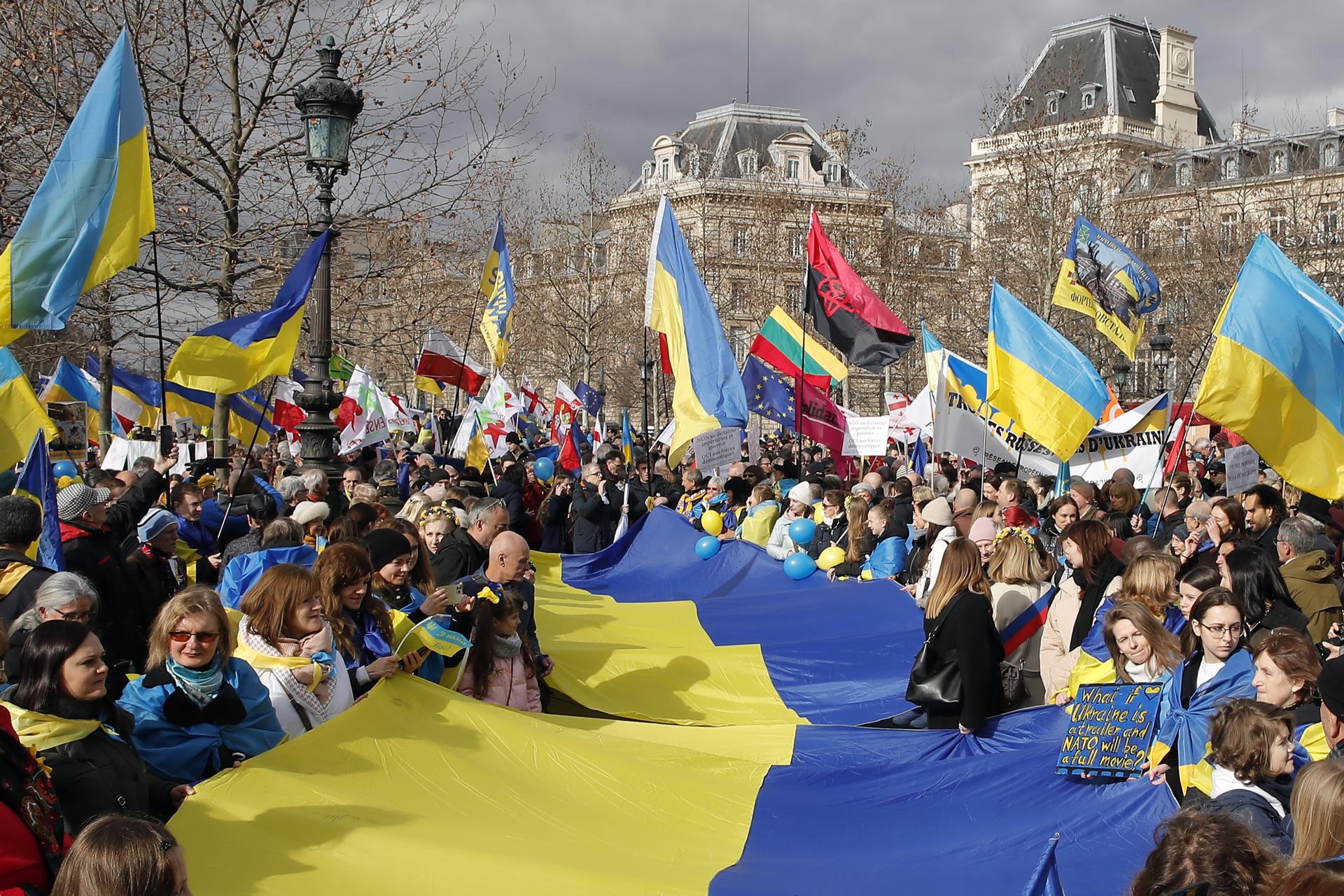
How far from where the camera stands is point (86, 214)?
26.3ft

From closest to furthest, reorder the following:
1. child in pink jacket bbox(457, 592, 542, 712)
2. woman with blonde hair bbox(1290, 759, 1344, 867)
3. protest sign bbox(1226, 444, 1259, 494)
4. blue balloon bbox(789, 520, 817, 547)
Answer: woman with blonde hair bbox(1290, 759, 1344, 867)
child in pink jacket bbox(457, 592, 542, 712)
protest sign bbox(1226, 444, 1259, 494)
blue balloon bbox(789, 520, 817, 547)

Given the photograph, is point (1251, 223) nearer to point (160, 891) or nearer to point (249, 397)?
point (249, 397)

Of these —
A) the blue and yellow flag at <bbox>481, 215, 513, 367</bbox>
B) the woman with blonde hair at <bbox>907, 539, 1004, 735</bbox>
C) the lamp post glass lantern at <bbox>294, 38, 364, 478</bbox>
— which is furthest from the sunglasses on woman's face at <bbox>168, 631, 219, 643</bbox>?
the blue and yellow flag at <bbox>481, 215, 513, 367</bbox>

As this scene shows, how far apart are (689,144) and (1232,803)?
6412 cm

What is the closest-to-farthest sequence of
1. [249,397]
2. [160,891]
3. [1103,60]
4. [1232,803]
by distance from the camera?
1. [160,891]
2. [1232,803]
3. [249,397]
4. [1103,60]

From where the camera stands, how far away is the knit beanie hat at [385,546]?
21.7ft

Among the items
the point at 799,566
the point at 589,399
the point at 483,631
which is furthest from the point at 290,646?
the point at 589,399

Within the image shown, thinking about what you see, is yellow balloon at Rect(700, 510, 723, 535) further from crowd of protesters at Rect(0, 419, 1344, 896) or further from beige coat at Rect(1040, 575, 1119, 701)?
beige coat at Rect(1040, 575, 1119, 701)

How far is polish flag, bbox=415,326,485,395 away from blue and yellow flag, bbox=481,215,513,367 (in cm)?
175

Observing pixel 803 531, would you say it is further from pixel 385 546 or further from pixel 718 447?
pixel 385 546

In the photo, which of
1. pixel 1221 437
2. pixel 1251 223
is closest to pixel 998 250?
pixel 1251 223

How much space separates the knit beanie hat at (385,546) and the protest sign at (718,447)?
21.6 feet

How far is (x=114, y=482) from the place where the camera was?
10133 mm

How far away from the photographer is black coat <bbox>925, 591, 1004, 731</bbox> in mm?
6605
